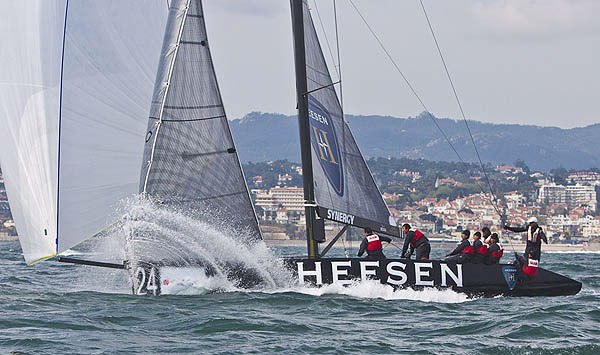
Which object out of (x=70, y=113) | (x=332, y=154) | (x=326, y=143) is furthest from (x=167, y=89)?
(x=332, y=154)

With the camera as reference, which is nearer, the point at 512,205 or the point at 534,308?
the point at 534,308

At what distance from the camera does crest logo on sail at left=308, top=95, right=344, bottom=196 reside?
1281 cm

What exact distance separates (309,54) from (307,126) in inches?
42.1

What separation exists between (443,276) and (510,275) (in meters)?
0.97

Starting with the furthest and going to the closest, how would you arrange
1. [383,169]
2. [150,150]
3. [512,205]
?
[383,169], [512,205], [150,150]

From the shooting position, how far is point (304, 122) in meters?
12.7

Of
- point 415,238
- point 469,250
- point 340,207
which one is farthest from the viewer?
point 340,207

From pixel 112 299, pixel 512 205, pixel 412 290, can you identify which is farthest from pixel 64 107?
pixel 512 205

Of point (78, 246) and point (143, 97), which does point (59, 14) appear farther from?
point (78, 246)

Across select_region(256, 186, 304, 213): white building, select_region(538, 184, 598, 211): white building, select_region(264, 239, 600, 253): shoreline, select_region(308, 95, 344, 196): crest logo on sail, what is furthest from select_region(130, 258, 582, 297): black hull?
select_region(538, 184, 598, 211): white building

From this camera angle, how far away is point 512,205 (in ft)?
364

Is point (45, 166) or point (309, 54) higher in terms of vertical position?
point (309, 54)

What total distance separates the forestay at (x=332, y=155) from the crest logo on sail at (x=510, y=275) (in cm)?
209

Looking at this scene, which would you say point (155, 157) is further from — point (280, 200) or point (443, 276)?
point (280, 200)
